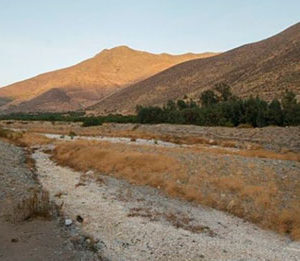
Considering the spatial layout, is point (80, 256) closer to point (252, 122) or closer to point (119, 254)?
point (119, 254)

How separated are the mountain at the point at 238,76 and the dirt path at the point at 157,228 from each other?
58445 mm

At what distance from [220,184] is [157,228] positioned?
6.14m

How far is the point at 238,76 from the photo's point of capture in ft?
325

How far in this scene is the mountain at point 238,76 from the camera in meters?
81.5

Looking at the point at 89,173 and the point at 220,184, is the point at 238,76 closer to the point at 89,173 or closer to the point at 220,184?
the point at 89,173

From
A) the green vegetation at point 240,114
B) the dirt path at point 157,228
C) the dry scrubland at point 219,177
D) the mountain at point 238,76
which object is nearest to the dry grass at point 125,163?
the dry scrubland at point 219,177

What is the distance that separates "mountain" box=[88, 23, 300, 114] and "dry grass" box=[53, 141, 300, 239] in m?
52.7

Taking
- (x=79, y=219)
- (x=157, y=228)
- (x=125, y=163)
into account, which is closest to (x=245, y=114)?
(x=125, y=163)

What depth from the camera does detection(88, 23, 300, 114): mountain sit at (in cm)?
8150

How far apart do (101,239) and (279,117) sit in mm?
43326

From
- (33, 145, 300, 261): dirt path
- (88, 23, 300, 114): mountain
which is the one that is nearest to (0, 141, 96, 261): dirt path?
(33, 145, 300, 261): dirt path

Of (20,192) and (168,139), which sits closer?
(20,192)

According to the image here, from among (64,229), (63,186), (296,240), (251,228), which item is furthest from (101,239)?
(63,186)

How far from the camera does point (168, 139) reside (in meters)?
46.4
